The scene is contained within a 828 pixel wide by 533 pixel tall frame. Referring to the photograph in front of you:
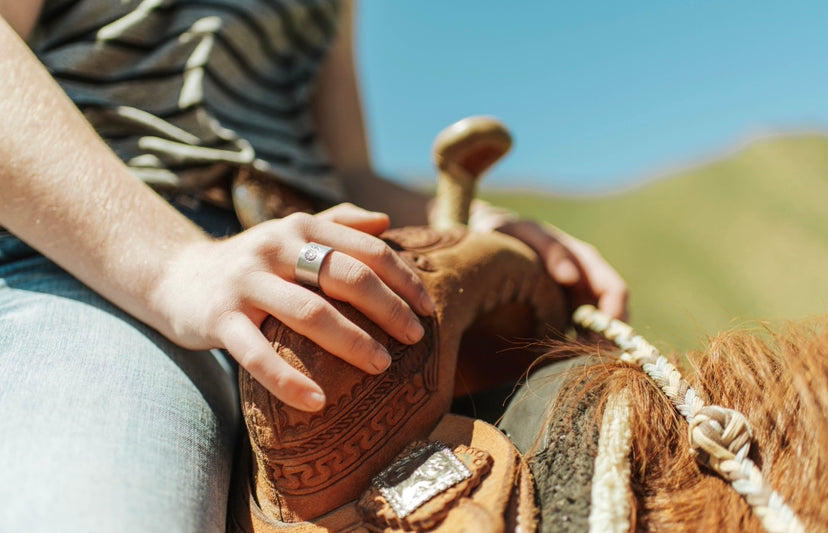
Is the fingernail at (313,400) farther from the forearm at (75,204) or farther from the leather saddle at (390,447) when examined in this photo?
the forearm at (75,204)

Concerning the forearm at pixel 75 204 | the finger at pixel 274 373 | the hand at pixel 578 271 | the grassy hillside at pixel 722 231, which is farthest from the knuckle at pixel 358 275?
the grassy hillside at pixel 722 231

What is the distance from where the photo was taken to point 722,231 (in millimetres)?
4375

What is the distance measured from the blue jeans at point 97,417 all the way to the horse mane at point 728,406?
0.36m

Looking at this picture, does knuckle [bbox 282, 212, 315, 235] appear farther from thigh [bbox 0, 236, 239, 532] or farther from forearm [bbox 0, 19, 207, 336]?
thigh [bbox 0, 236, 239, 532]

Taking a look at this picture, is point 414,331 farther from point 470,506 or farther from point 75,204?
point 75,204

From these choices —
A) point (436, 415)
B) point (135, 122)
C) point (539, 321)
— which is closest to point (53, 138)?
point (135, 122)

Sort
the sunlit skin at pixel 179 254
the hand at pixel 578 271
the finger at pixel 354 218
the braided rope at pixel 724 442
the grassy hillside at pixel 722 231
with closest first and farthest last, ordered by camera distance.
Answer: the braided rope at pixel 724 442, the sunlit skin at pixel 179 254, the finger at pixel 354 218, the hand at pixel 578 271, the grassy hillside at pixel 722 231

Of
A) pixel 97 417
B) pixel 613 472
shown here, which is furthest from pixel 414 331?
pixel 97 417

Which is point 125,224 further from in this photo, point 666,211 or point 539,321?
point 666,211

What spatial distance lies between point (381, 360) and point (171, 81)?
0.74 metres

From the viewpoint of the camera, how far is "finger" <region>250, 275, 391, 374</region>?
58cm

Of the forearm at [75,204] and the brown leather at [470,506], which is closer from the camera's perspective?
the brown leather at [470,506]

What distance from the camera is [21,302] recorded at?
76 centimetres

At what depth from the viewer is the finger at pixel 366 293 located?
605 millimetres
